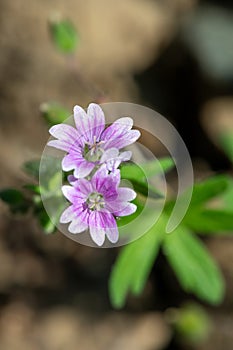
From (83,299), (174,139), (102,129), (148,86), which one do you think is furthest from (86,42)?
(102,129)

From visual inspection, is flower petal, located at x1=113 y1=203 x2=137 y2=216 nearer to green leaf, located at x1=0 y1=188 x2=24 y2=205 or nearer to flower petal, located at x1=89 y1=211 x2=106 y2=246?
flower petal, located at x1=89 y1=211 x2=106 y2=246

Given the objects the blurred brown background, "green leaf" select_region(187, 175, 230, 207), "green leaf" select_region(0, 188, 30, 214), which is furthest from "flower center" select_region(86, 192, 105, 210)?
the blurred brown background

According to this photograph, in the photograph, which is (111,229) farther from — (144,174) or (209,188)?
(209,188)

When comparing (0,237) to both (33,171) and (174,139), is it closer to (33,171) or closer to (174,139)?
(174,139)

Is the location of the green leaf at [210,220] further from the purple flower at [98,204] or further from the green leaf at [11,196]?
the purple flower at [98,204]

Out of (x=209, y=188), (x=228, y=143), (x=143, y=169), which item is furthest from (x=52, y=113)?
(x=228, y=143)

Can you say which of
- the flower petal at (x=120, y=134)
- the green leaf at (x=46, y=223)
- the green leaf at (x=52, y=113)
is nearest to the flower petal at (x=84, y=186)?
the flower petal at (x=120, y=134)
